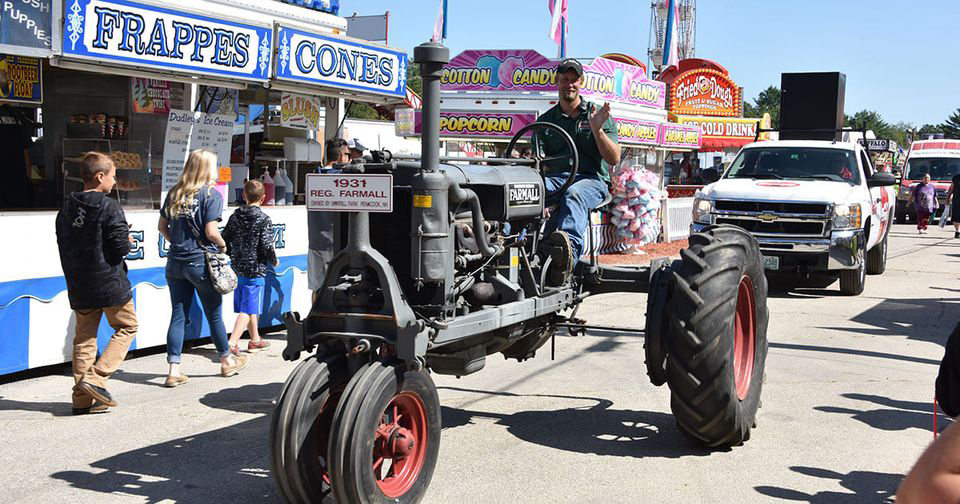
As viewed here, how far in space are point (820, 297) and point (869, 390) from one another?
5767mm

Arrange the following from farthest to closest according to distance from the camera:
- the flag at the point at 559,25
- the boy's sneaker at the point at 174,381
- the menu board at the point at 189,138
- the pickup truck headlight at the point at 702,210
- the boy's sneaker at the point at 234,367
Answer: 1. the flag at the point at 559,25
2. the pickup truck headlight at the point at 702,210
3. the menu board at the point at 189,138
4. the boy's sneaker at the point at 234,367
5. the boy's sneaker at the point at 174,381

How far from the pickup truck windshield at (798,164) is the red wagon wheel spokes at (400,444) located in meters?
10.2

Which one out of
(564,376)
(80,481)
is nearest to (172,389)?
(80,481)

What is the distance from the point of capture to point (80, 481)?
17.0ft

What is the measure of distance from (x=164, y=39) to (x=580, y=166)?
14.7ft

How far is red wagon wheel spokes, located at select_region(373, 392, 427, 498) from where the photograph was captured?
Result: 436 cm

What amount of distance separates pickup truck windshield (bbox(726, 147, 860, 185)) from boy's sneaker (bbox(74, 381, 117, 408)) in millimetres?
9852

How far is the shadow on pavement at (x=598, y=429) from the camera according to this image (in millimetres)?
5695

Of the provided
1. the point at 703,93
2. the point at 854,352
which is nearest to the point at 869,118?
the point at 703,93

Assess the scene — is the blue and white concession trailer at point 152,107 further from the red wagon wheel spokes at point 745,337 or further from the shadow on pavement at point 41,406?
the red wagon wheel spokes at point 745,337

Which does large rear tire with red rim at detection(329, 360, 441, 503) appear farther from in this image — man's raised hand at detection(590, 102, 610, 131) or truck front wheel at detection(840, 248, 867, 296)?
truck front wheel at detection(840, 248, 867, 296)

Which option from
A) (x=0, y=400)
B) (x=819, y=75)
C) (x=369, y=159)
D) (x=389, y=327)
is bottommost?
(x=0, y=400)

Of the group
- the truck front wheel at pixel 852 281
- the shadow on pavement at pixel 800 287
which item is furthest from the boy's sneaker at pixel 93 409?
the truck front wheel at pixel 852 281

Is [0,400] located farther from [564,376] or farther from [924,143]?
[924,143]
